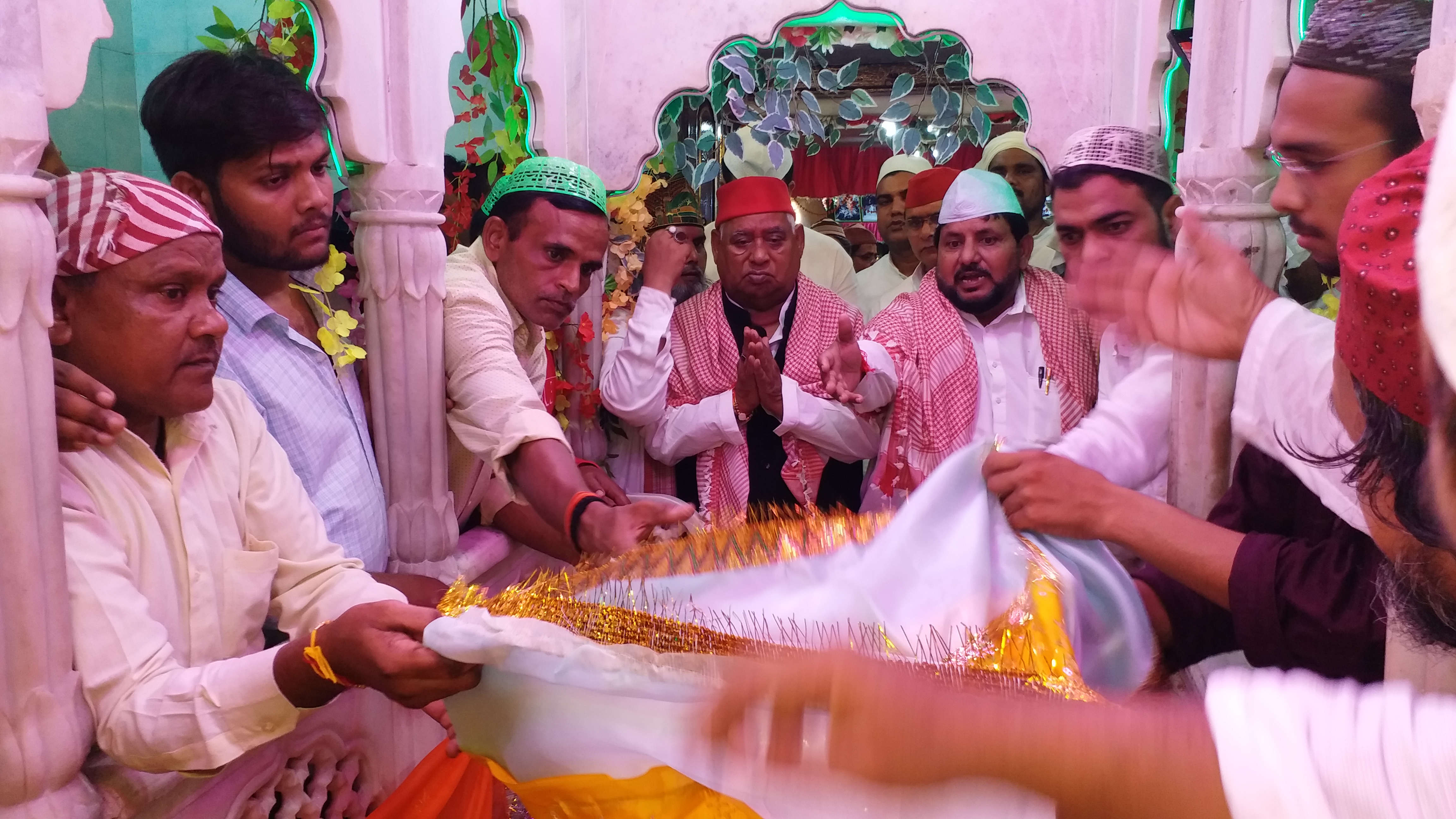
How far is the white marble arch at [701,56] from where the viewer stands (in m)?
2.74

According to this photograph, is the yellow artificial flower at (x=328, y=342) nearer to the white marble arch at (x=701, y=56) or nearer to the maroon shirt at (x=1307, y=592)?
the white marble arch at (x=701, y=56)

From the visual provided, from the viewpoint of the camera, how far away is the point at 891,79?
20.3ft

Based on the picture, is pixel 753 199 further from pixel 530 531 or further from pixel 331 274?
pixel 331 274

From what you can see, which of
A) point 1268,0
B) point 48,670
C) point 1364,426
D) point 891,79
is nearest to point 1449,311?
point 1364,426

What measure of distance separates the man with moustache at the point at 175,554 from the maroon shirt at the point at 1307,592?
0.99m

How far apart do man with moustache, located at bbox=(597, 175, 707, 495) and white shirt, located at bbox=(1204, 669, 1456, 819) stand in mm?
2256

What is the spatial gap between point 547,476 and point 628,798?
39.8 inches

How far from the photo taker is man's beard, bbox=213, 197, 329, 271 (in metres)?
1.77

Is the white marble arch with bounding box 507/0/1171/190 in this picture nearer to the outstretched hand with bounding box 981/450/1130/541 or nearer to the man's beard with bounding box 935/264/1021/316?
the man's beard with bounding box 935/264/1021/316

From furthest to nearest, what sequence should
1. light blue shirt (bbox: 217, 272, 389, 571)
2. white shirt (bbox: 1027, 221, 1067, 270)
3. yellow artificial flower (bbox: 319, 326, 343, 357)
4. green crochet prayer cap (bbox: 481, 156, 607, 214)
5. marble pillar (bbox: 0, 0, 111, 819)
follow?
white shirt (bbox: 1027, 221, 1067, 270) < green crochet prayer cap (bbox: 481, 156, 607, 214) < yellow artificial flower (bbox: 319, 326, 343, 357) < light blue shirt (bbox: 217, 272, 389, 571) < marble pillar (bbox: 0, 0, 111, 819)

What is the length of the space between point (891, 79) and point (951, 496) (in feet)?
17.1

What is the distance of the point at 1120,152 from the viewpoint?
2.40 metres

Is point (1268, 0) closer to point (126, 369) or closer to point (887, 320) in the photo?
point (887, 320)

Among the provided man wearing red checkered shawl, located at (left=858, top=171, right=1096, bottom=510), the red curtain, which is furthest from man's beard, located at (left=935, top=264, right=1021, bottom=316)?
the red curtain
